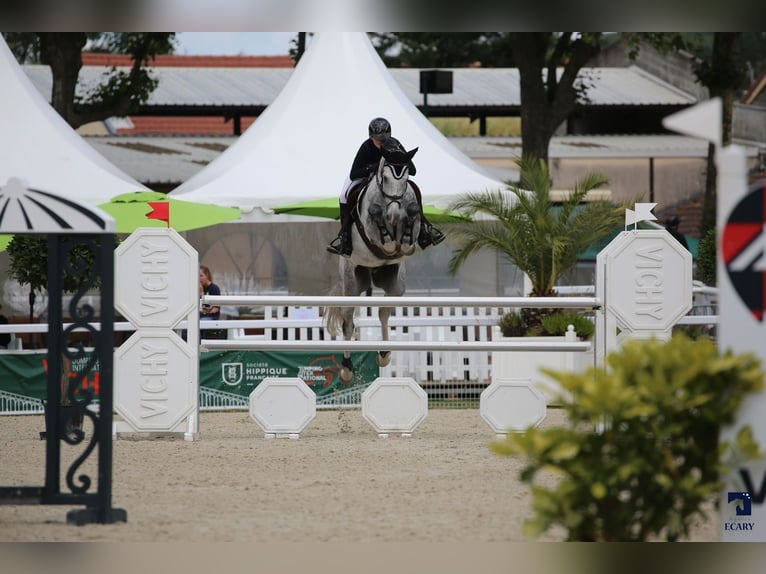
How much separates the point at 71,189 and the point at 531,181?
5.19 meters

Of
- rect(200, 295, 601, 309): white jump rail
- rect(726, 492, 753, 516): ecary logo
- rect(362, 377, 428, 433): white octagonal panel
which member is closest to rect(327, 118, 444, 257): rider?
rect(200, 295, 601, 309): white jump rail

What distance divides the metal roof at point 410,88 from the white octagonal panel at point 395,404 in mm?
18890

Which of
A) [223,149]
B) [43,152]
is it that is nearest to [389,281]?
[43,152]

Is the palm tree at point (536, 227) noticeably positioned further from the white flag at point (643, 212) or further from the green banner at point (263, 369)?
the white flag at point (643, 212)

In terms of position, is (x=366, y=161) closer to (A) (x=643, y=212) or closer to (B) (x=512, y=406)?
(A) (x=643, y=212)

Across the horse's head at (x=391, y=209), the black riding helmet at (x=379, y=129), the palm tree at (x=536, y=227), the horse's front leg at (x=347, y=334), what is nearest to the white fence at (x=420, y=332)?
the palm tree at (x=536, y=227)

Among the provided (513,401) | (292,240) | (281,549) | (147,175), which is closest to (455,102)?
(147,175)

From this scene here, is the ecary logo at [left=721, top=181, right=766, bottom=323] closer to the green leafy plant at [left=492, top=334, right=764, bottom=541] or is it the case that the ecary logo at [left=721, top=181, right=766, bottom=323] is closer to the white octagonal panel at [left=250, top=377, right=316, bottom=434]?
the green leafy plant at [left=492, top=334, right=764, bottom=541]

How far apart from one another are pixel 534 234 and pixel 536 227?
0.08 meters

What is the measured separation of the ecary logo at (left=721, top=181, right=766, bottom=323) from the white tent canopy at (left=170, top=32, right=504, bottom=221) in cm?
1011

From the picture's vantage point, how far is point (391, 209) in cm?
983

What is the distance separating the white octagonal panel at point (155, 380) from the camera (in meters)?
8.16
